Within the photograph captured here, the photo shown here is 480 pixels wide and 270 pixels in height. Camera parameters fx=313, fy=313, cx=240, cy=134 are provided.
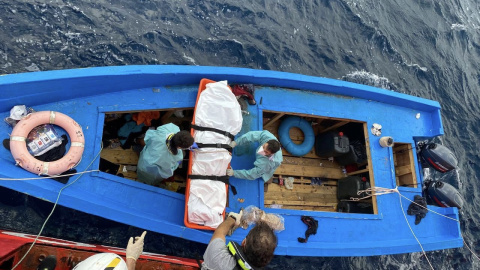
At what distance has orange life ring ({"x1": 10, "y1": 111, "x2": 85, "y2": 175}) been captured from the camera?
3562mm

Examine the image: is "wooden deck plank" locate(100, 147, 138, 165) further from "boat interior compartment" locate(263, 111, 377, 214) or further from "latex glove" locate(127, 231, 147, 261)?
"boat interior compartment" locate(263, 111, 377, 214)

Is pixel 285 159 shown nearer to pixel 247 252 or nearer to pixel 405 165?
pixel 405 165

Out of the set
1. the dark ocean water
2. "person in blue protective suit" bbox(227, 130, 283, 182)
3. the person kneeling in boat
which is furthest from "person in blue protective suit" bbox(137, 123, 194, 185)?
the dark ocean water

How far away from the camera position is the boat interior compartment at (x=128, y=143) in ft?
15.8

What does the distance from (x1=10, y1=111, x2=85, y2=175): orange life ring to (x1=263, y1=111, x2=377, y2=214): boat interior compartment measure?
2956 mm

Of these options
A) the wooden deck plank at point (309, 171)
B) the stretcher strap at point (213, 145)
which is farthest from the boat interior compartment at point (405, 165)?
the stretcher strap at point (213, 145)

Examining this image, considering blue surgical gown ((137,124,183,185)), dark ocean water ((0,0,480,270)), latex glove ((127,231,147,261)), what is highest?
dark ocean water ((0,0,480,270))

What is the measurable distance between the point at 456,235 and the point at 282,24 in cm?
615

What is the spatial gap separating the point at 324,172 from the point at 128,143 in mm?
3573

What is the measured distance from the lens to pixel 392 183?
17.2 ft

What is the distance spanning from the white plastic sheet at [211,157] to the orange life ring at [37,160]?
56.9 inches

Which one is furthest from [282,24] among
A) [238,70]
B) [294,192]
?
[294,192]

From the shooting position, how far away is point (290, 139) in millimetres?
5672

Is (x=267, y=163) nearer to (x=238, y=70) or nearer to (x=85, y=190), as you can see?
(x=238, y=70)
